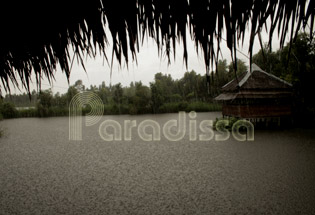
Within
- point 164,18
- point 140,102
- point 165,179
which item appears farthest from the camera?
point 140,102

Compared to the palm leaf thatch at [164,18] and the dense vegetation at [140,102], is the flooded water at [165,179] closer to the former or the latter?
the palm leaf thatch at [164,18]

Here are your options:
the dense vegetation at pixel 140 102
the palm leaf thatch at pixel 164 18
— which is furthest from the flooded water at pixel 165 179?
the dense vegetation at pixel 140 102

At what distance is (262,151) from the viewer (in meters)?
6.71

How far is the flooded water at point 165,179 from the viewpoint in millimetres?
3457

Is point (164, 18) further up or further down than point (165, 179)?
further up

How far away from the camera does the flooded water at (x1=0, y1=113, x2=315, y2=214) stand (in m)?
3.46

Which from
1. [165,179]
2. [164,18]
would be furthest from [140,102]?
[164,18]

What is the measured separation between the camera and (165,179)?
4656 mm

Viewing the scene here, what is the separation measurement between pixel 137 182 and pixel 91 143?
547cm

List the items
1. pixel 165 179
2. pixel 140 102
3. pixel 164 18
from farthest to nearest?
pixel 140 102
pixel 165 179
pixel 164 18

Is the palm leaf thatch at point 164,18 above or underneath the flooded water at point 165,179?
above

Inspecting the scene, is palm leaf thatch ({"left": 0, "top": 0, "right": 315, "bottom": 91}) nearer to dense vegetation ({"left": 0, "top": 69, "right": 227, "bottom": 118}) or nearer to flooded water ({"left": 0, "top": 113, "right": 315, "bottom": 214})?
flooded water ({"left": 0, "top": 113, "right": 315, "bottom": 214})

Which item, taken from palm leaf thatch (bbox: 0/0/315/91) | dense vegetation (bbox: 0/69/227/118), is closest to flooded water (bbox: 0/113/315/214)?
palm leaf thatch (bbox: 0/0/315/91)

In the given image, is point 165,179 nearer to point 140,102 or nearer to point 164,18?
point 164,18
